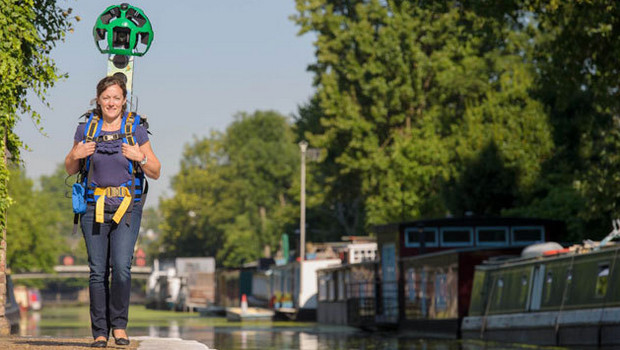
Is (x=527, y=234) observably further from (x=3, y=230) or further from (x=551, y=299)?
(x=3, y=230)

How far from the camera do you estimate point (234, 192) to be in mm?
101438

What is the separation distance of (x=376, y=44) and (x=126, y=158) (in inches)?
1933

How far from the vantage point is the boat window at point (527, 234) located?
38219 mm

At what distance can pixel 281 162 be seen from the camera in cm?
9819

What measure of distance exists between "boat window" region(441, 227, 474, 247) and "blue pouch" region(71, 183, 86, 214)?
100 ft

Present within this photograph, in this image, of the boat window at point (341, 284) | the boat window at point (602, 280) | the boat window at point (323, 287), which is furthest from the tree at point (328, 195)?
the boat window at point (602, 280)

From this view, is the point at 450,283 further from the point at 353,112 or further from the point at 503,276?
the point at 353,112

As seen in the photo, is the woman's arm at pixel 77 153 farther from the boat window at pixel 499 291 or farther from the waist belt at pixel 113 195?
the boat window at pixel 499 291

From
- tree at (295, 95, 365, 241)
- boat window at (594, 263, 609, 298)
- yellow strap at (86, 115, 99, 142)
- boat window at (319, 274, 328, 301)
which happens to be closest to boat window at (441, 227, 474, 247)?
boat window at (319, 274, 328, 301)

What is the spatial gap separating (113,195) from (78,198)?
0.84 ft

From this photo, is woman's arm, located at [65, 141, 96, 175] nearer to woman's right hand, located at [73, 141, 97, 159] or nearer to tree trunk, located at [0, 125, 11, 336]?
woman's right hand, located at [73, 141, 97, 159]

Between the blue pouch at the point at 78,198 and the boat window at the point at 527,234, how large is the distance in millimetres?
30062

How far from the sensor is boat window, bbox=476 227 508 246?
38.5m

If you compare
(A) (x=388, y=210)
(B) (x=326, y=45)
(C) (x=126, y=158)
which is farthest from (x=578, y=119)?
(C) (x=126, y=158)
